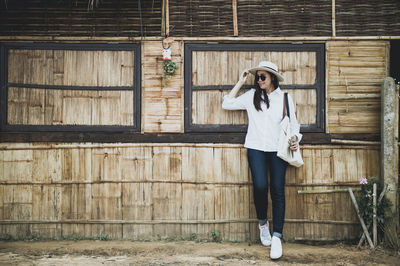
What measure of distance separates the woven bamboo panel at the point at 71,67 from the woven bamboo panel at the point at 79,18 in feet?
0.97

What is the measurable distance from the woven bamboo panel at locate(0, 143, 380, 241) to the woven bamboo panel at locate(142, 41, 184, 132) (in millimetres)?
331

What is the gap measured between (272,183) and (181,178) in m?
1.33

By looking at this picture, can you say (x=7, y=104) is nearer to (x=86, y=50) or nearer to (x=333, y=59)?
(x=86, y=50)

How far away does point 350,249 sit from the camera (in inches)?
196

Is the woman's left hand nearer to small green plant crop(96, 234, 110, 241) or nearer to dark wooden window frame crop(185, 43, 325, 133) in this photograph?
dark wooden window frame crop(185, 43, 325, 133)

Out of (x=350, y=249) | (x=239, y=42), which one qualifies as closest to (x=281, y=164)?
(x=350, y=249)

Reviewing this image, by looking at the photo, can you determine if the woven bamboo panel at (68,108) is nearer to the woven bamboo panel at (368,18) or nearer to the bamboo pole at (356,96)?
the bamboo pole at (356,96)

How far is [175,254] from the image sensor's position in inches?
186

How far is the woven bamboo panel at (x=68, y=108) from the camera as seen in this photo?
5.39 meters

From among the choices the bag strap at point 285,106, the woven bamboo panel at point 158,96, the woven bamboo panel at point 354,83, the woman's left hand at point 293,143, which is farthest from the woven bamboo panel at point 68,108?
the woven bamboo panel at point 354,83

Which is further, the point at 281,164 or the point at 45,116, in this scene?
the point at 45,116

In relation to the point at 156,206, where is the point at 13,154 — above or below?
above

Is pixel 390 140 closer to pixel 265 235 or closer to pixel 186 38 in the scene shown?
pixel 265 235

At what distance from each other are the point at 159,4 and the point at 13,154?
3.11 metres
